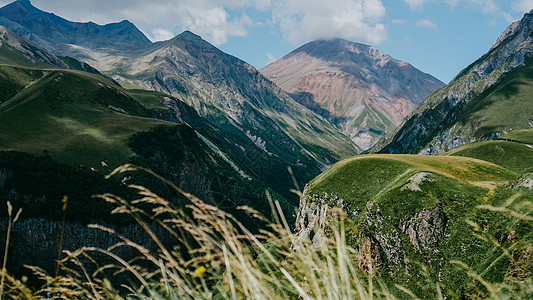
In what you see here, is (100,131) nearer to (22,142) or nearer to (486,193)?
(22,142)

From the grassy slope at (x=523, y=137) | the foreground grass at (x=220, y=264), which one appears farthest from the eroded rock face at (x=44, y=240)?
the grassy slope at (x=523, y=137)

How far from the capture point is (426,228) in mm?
29688

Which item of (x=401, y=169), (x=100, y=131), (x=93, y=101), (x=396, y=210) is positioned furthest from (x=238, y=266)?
(x=93, y=101)

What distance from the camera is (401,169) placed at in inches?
1666

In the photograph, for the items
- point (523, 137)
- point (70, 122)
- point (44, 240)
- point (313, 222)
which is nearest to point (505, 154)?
point (523, 137)

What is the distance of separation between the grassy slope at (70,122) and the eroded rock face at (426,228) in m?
78.6

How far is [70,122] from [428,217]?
108 metres

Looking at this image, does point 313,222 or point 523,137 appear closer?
point 313,222

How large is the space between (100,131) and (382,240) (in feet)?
314

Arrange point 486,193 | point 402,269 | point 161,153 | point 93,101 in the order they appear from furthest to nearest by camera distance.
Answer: point 93,101
point 161,153
point 486,193
point 402,269

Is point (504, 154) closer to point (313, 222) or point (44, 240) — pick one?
point (313, 222)

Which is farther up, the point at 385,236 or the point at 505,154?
the point at 505,154

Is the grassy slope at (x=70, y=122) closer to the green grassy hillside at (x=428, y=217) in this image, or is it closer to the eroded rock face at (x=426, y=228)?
the green grassy hillside at (x=428, y=217)

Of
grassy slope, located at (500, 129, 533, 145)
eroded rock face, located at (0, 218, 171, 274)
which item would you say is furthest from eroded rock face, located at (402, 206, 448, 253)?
grassy slope, located at (500, 129, 533, 145)
